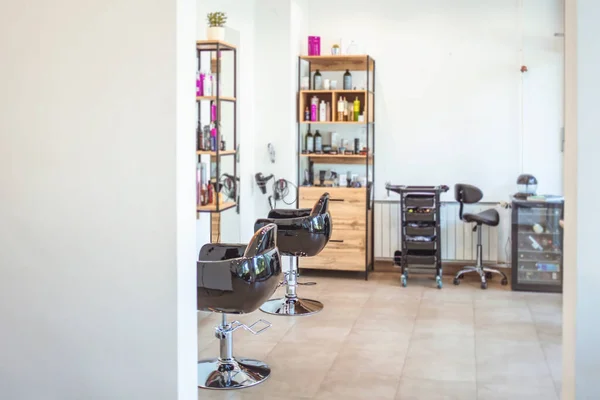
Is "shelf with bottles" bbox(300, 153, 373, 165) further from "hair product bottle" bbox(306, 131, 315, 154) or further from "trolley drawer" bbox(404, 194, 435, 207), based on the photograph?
"trolley drawer" bbox(404, 194, 435, 207)

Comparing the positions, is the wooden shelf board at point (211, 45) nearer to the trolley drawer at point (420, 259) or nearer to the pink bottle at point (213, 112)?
the pink bottle at point (213, 112)

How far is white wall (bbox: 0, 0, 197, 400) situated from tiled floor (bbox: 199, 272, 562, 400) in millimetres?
1018

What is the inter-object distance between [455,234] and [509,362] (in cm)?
297

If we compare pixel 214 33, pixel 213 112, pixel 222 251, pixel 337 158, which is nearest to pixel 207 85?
pixel 213 112

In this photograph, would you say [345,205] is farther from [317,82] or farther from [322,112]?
[317,82]

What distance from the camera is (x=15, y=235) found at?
10.7ft

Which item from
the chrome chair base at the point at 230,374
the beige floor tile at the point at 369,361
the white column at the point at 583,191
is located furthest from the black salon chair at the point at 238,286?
the white column at the point at 583,191

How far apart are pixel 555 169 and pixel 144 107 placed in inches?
207

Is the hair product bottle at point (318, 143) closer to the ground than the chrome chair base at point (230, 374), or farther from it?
farther from it

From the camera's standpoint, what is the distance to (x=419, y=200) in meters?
7.01

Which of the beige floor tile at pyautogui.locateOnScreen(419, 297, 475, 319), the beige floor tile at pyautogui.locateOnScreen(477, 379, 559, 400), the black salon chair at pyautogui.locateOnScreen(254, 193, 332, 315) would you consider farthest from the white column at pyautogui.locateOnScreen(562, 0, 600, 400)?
the beige floor tile at pyautogui.locateOnScreen(419, 297, 475, 319)

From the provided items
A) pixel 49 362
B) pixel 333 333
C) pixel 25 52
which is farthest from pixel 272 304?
pixel 25 52

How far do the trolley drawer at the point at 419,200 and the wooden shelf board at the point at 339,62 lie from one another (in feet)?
4.52

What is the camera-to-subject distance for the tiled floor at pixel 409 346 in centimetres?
414
